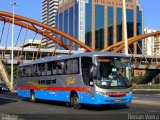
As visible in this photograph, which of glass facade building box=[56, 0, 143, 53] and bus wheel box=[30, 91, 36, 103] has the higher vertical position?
glass facade building box=[56, 0, 143, 53]

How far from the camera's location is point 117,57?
20.2 m

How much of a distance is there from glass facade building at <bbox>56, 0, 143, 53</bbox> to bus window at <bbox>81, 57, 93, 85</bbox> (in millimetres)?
105550

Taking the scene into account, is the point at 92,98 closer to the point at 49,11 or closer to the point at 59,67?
the point at 59,67

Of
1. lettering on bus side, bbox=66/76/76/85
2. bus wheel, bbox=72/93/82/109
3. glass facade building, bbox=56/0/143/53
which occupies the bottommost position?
bus wheel, bbox=72/93/82/109

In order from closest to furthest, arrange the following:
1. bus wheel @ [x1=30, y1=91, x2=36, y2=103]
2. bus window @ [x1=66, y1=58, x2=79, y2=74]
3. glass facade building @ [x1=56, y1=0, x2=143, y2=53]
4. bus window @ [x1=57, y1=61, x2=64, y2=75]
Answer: bus window @ [x1=66, y1=58, x2=79, y2=74], bus window @ [x1=57, y1=61, x2=64, y2=75], bus wheel @ [x1=30, y1=91, x2=36, y2=103], glass facade building @ [x1=56, y1=0, x2=143, y2=53]

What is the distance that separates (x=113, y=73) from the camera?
773 inches

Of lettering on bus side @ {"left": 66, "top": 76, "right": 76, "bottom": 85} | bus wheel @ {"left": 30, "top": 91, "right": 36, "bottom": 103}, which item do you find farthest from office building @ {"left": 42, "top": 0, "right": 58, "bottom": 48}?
lettering on bus side @ {"left": 66, "top": 76, "right": 76, "bottom": 85}

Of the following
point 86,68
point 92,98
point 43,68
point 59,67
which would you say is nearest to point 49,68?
point 43,68

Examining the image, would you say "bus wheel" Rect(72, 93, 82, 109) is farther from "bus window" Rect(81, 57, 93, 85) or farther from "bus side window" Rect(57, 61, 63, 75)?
"bus side window" Rect(57, 61, 63, 75)

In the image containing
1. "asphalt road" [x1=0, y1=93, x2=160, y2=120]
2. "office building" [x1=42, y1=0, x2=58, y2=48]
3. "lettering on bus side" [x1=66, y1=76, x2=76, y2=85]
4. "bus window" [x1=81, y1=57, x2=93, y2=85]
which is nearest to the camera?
"asphalt road" [x1=0, y1=93, x2=160, y2=120]

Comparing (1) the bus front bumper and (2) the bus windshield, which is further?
(2) the bus windshield

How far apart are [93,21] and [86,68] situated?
433 feet

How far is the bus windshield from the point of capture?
1939cm

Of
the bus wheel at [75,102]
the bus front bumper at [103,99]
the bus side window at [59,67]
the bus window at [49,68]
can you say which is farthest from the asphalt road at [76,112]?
the bus window at [49,68]
